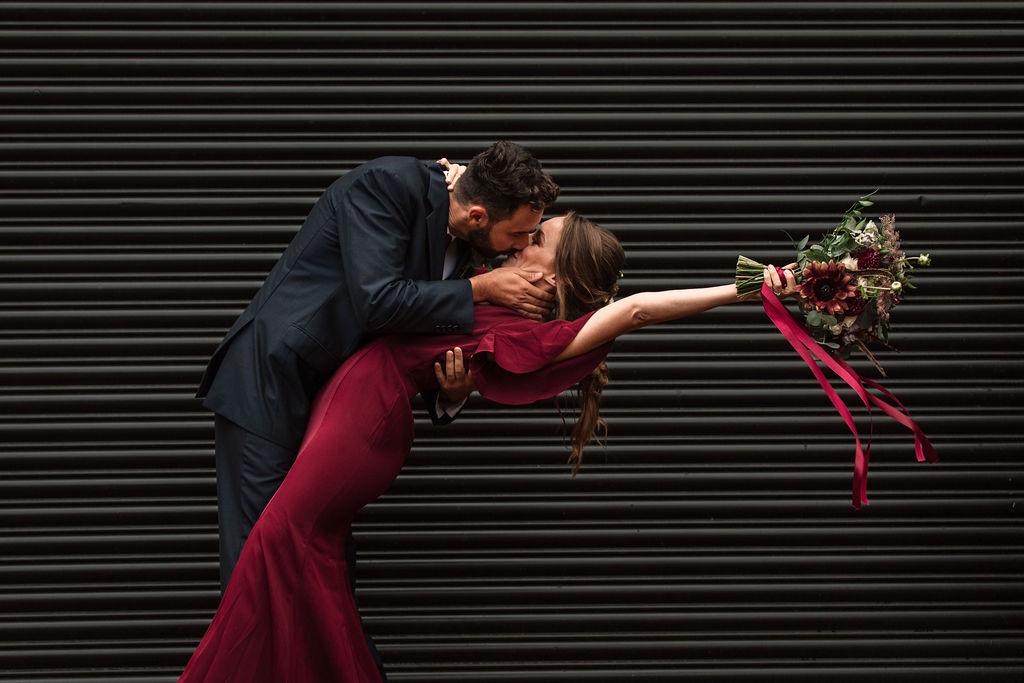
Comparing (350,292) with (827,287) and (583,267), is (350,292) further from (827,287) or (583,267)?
(827,287)

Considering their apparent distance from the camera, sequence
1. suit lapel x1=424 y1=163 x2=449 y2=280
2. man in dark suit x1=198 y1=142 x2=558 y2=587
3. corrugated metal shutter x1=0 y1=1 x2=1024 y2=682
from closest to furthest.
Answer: man in dark suit x1=198 y1=142 x2=558 y2=587 → suit lapel x1=424 y1=163 x2=449 y2=280 → corrugated metal shutter x1=0 y1=1 x2=1024 y2=682

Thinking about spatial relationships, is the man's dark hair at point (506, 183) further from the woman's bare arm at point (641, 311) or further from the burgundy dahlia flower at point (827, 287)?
the burgundy dahlia flower at point (827, 287)

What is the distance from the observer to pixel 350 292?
2475 millimetres

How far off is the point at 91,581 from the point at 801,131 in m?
3.60

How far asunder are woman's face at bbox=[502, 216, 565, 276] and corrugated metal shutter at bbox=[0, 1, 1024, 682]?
997 mm

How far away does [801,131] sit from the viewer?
3713 millimetres

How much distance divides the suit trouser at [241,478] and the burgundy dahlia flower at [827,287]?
5.26 ft

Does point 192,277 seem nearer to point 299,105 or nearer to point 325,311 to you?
point 299,105

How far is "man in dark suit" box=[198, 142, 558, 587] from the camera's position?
250 centimetres

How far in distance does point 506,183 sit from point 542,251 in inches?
10.6

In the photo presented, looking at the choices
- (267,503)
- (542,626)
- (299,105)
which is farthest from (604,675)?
(299,105)

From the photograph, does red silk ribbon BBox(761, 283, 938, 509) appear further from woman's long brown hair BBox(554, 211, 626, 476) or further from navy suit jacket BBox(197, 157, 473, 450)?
navy suit jacket BBox(197, 157, 473, 450)

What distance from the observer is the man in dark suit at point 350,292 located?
8.20ft

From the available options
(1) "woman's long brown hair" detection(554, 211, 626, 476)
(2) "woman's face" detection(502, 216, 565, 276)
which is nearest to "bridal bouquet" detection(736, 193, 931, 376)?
(1) "woman's long brown hair" detection(554, 211, 626, 476)
